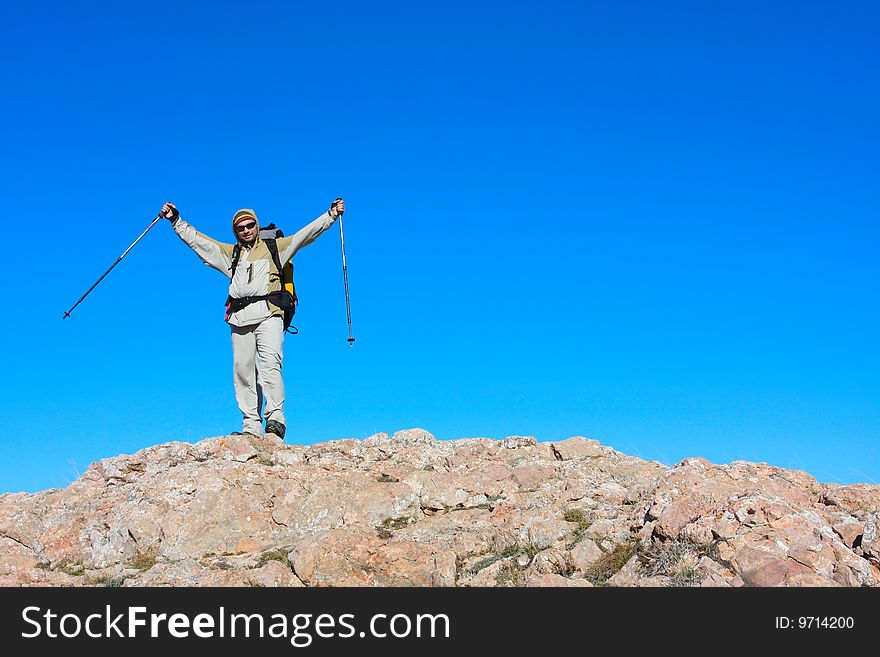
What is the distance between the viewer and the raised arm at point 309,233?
48.0 ft

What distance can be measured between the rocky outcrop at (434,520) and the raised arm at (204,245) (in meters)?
3.42

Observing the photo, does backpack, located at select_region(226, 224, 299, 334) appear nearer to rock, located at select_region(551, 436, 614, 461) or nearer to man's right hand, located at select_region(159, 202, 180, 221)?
man's right hand, located at select_region(159, 202, 180, 221)

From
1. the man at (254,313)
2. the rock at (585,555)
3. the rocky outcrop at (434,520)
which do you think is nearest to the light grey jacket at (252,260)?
the man at (254,313)

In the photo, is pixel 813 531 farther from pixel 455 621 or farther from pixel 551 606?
pixel 455 621

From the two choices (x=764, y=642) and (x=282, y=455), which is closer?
(x=764, y=642)

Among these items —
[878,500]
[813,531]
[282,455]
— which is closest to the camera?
[813,531]

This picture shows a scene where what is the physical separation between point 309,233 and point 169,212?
2760mm

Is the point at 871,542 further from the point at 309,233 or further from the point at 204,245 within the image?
the point at 204,245

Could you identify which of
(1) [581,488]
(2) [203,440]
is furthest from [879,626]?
(2) [203,440]

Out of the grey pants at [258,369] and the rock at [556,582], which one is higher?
the grey pants at [258,369]

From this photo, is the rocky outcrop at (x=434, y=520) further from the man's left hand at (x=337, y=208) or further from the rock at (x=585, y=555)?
the man's left hand at (x=337, y=208)

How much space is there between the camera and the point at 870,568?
287 inches

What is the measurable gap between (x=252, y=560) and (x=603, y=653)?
15.3 ft

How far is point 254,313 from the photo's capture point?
14.4 metres
